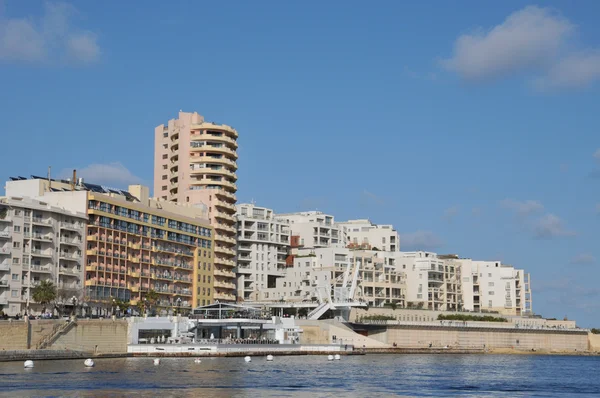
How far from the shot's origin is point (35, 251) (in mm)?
144875

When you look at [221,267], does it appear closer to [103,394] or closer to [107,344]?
[107,344]

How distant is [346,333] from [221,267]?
32981 mm

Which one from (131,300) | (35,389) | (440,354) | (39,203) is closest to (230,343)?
(131,300)

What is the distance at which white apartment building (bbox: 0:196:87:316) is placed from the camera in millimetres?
140375

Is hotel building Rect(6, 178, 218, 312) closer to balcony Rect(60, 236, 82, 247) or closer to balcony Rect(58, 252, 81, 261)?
balcony Rect(60, 236, 82, 247)

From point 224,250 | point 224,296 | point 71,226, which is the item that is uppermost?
point 224,250

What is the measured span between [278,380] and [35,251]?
63840mm

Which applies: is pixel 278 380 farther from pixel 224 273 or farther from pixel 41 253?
pixel 224 273

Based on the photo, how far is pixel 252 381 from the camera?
302 feet

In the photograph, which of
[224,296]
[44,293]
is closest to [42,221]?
[44,293]

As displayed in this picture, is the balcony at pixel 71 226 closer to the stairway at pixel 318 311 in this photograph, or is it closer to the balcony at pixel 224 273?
the balcony at pixel 224 273

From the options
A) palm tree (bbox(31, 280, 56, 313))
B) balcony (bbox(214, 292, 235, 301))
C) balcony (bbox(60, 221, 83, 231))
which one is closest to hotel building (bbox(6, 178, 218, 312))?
balcony (bbox(214, 292, 235, 301))

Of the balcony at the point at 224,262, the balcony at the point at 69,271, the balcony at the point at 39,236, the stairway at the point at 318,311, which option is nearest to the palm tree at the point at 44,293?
the balcony at the point at 69,271

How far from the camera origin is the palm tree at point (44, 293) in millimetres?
138500
